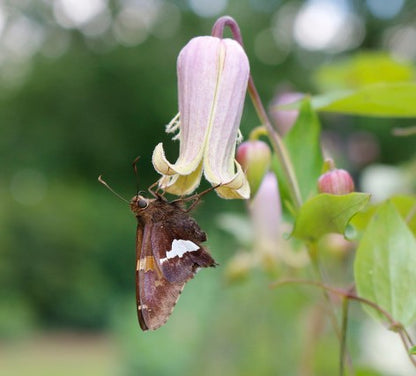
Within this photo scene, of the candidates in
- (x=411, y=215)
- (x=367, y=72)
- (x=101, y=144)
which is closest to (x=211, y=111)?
(x=411, y=215)

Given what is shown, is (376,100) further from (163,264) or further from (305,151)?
(163,264)

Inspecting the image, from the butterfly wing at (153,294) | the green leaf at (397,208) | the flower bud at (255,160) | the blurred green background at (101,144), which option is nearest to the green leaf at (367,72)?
the green leaf at (397,208)

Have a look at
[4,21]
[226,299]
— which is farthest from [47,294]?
[226,299]

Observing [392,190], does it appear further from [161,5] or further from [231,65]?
[161,5]

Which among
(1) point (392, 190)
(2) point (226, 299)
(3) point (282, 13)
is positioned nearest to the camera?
(1) point (392, 190)

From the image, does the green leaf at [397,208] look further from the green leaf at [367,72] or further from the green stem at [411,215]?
the green leaf at [367,72]
